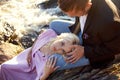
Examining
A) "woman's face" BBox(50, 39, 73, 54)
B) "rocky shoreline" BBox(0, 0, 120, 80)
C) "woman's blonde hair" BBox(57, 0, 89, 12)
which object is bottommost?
"rocky shoreline" BBox(0, 0, 120, 80)

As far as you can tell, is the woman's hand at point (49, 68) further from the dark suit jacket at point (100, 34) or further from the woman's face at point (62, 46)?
the dark suit jacket at point (100, 34)

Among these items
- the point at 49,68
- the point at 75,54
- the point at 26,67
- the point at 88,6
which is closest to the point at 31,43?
the point at 26,67

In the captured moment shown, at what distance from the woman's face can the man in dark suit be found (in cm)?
6

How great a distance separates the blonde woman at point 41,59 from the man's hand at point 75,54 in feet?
0.16

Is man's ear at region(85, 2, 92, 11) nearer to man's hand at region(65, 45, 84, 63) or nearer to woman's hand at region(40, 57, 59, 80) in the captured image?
man's hand at region(65, 45, 84, 63)

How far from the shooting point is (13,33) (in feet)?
19.9

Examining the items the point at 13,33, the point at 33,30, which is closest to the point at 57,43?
the point at 13,33

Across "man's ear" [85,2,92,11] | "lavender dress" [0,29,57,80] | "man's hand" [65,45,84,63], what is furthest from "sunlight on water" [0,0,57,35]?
"man's ear" [85,2,92,11]

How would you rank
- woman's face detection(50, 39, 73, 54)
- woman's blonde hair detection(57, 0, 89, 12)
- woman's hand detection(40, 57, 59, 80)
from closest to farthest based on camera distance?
woman's blonde hair detection(57, 0, 89, 12) → woman's face detection(50, 39, 73, 54) → woman's hand detection(40, 57, 59, 80)

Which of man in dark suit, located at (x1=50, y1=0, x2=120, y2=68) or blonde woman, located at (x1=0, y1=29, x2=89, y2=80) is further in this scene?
blonde woman, located at (x1=0, y1=29, x2=89, y2=80)

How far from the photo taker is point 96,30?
3.52 metres

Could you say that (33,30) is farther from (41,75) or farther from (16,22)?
(41,75)

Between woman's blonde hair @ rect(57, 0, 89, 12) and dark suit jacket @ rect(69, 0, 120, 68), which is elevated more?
woman's blonde hair @ rect(57, 0, 89, 12)

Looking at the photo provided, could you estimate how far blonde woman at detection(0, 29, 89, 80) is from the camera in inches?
146
